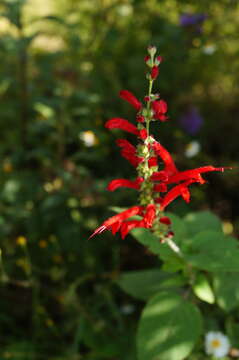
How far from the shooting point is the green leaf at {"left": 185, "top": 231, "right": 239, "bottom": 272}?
1330 millimetres

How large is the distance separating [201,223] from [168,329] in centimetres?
45

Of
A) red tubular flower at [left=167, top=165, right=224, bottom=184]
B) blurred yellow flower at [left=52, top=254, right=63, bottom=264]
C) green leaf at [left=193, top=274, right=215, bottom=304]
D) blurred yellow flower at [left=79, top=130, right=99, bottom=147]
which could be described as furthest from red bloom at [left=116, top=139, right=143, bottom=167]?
blurred yellow flower at [left=79, top=130, right=99, bottom=147]

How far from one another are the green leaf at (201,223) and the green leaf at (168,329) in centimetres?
28

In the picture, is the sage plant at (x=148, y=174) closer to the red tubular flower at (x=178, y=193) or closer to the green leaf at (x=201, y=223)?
the red tubular flower at (x=178, y=193)

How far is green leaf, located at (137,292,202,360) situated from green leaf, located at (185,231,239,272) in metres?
0.17

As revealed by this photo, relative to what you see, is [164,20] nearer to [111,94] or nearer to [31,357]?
[111,94]

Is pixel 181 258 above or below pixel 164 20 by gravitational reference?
below

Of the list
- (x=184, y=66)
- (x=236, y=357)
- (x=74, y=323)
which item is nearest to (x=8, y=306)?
(x=74, y=323)

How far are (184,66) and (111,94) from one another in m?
0.51

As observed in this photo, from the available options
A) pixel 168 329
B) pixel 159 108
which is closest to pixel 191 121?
pixel 168 329

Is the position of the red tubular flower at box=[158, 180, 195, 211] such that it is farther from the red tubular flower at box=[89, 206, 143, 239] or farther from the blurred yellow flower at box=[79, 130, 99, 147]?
the blurred yellow flower at box=[79, 130, 99, 147]

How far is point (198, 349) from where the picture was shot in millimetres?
1760

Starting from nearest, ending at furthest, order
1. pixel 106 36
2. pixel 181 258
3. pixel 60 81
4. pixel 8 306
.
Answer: pixel 181 258
pixel 8 306
pixel 60 81
pixel 106 36

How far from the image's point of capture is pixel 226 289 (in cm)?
150
